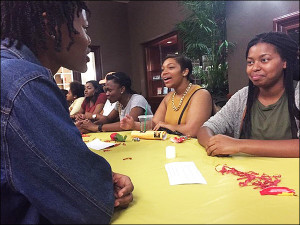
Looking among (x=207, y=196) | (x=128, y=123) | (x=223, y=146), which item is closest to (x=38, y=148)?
(x=207, y=196)

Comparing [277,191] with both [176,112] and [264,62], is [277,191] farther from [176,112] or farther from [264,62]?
[176,112]

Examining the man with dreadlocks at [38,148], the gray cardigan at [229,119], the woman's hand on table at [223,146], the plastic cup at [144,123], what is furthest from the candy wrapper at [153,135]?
the man with dreadlocks at [38,148]

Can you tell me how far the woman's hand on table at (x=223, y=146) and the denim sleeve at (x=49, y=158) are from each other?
19.9 inches

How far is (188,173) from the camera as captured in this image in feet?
2.31

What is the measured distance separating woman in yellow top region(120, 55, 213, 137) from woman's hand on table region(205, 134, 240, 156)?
0.51 metres

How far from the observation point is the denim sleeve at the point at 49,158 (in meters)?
0.36

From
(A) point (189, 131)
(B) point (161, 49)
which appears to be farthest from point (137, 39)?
(A) point (189, 131)

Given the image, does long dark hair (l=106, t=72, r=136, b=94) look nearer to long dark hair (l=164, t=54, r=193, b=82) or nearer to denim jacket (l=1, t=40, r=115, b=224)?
long dark hair (l=164, t=54, r=193, b=82)

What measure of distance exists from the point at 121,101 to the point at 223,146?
1.48 metres

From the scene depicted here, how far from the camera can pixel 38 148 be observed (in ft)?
1.21

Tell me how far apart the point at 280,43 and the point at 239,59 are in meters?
0.11

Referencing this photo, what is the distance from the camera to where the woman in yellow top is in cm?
144

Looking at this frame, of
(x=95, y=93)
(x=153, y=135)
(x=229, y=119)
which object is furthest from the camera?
(x=95, y=93)

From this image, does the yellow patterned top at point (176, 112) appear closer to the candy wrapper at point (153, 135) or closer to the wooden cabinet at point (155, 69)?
the candy wrapper at point (153, 135)
